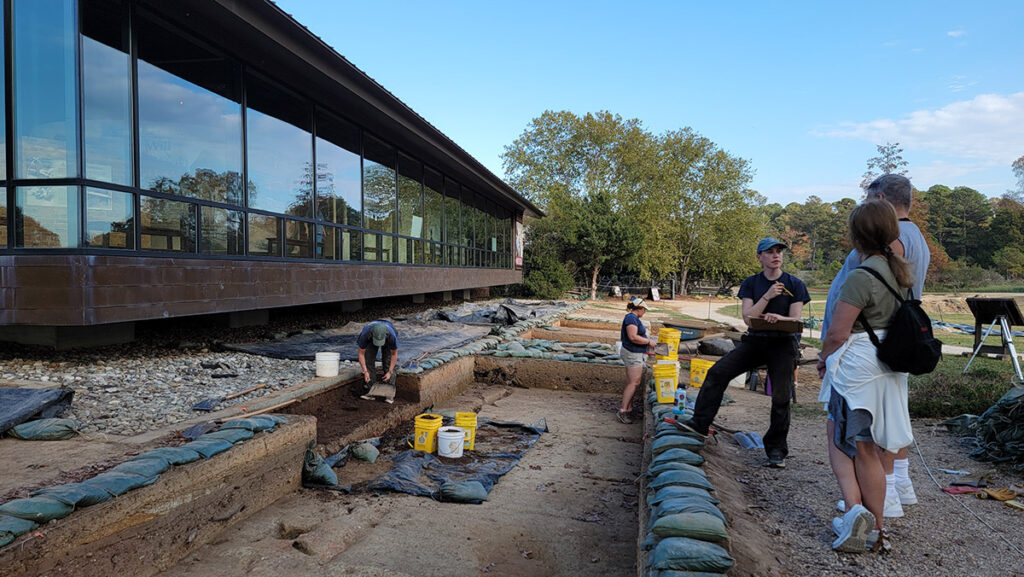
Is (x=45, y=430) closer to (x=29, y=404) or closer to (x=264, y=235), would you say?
(x=29, y=404)

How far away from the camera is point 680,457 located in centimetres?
378

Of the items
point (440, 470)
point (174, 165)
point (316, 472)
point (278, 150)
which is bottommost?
point (440, 470)

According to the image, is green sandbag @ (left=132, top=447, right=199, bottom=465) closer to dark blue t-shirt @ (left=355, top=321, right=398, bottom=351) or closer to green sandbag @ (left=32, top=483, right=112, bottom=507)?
green sandbag @ (left=32, top=483, right=112, bottom=507)

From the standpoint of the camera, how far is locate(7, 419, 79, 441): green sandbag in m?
4.02

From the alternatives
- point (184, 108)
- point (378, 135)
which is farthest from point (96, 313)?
point (378, 135)

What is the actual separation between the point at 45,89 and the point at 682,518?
24.4 feet

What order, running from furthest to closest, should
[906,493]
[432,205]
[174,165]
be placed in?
[432,205]
[174,165]
[906,493]

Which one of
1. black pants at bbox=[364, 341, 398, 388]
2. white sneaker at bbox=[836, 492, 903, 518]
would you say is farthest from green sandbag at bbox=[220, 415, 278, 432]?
white sneaker at bbox=[836, 492, 903, 518]

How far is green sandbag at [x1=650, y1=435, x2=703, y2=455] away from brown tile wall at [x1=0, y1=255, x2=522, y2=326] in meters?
5.59

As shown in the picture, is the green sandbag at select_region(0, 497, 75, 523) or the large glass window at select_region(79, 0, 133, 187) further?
the large glass window at select_region(79, 0, 133, 187)

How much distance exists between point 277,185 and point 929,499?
30.6 ft

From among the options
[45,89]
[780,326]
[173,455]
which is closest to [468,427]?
[173,455]

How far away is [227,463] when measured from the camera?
12.4ft

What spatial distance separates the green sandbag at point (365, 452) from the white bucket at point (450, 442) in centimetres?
59
